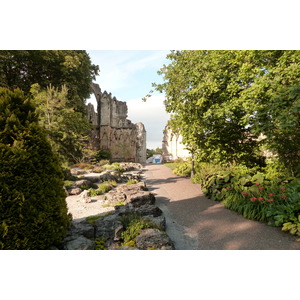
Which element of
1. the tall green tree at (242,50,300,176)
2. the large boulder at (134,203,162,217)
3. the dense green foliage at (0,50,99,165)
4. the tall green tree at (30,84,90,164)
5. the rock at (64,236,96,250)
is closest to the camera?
the rock at (64,236,96,250)

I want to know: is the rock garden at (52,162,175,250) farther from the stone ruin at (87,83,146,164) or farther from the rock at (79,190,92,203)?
the stone ruin at (87,83,146,164)

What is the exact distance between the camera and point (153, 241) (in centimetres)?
330

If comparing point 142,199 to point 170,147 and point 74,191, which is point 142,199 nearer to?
point 74,191

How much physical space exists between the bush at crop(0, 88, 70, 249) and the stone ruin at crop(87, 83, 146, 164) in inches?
1174

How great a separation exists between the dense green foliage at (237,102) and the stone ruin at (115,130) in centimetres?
2470

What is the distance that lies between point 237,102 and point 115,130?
1323 inches

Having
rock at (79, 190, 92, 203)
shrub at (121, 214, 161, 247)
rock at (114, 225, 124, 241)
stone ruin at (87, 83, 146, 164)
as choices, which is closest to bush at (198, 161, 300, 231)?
shrub at (121, 214, 161, 247)

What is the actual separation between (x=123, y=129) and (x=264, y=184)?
33903 millimetres

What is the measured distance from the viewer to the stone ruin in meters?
33.8

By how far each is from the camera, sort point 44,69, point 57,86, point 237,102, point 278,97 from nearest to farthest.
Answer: point 278,97, point 237,102, point 44,69, point 57,86

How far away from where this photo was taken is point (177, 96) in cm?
845

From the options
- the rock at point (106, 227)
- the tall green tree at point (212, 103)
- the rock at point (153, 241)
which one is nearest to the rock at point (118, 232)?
Answer: the rock at point (106, 227)

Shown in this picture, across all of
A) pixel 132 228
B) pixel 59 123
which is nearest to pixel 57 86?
pixel 59 123

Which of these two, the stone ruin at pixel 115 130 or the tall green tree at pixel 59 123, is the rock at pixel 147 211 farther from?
the stone ruin at pixel 115 130
